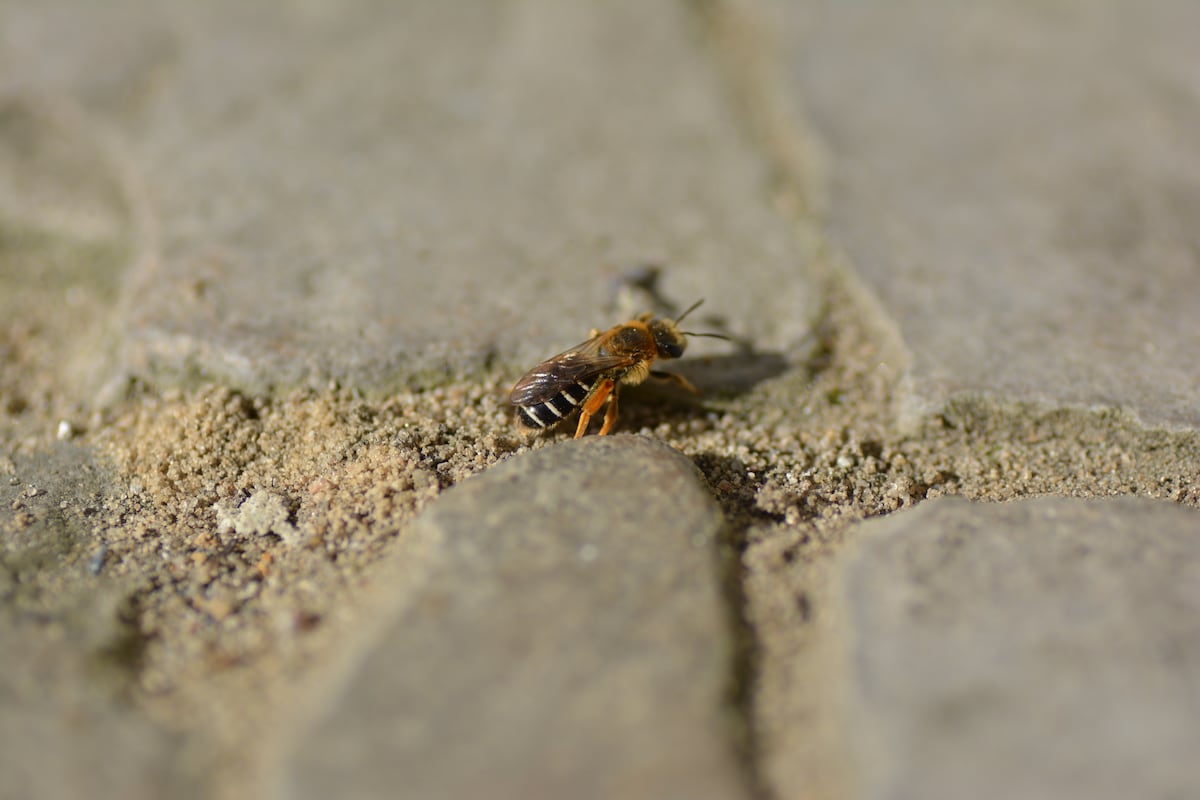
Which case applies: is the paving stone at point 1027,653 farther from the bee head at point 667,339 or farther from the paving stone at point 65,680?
the paving stone at point 65,680

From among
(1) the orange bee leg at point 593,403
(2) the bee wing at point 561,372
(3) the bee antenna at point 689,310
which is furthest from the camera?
(3) the bee antenna at point 689,310

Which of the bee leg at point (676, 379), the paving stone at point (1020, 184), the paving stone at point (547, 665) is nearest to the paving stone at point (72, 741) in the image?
the paving stone at point (547, 665)

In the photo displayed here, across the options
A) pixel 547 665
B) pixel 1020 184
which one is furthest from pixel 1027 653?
pixel 1020 184

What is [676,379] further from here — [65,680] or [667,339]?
[65,680]

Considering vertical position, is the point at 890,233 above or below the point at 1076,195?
above

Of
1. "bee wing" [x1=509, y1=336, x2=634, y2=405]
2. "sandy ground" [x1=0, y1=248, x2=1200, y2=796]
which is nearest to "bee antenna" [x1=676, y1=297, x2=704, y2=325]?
"sandy ground" [x1=0, y1=248, x2=1200, y2=796]

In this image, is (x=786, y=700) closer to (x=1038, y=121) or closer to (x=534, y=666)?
(x=534, y=666)

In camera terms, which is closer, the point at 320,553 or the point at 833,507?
the point at 320,553

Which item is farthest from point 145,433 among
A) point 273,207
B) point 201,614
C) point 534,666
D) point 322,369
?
point 534,666
